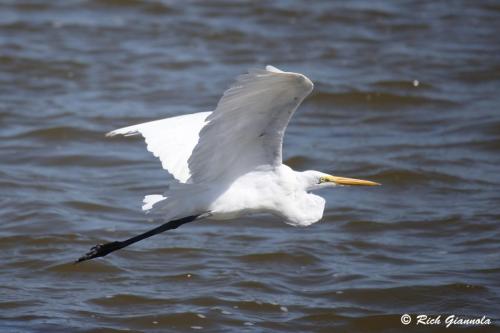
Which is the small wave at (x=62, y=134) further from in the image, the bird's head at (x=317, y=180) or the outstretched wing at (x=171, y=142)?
the bird's head at (x=317, y=180)

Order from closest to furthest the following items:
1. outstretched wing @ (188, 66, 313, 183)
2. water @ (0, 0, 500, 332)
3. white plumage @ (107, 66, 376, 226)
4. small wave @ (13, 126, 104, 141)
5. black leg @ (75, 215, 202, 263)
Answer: outstretched wing @ (188, 66, 313, 183) → white plumage @ (107, 66, 376, 226) → black leg @ (75, 215, 202, 263) → water @ (0, 0, 500, 332) → small wave @ (13, 126, 104, 141)

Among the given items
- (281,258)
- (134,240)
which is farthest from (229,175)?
(281,258)

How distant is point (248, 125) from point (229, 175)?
596mm

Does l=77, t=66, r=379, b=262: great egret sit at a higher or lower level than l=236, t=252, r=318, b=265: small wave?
higher

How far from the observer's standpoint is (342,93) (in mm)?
11344

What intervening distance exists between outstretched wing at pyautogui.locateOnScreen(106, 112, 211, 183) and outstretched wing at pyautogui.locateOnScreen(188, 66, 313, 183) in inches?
7.5

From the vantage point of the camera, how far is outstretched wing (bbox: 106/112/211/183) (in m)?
5.82

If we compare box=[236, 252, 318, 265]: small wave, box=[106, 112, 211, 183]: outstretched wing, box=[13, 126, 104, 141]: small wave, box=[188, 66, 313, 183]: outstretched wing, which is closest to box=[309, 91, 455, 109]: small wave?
box=[13, 126, 104, 141]: small wave

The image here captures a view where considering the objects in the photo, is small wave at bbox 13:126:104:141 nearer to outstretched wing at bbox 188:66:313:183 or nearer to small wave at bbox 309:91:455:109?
small wave at bbox 309:91:455:109

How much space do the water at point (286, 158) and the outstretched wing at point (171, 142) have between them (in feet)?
3.38

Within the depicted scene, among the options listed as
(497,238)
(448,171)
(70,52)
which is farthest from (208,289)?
(70,52)

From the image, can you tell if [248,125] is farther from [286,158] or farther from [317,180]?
[286,158]

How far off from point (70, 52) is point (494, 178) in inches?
242

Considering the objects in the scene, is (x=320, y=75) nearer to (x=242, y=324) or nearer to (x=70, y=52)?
(x=70, y=52)
